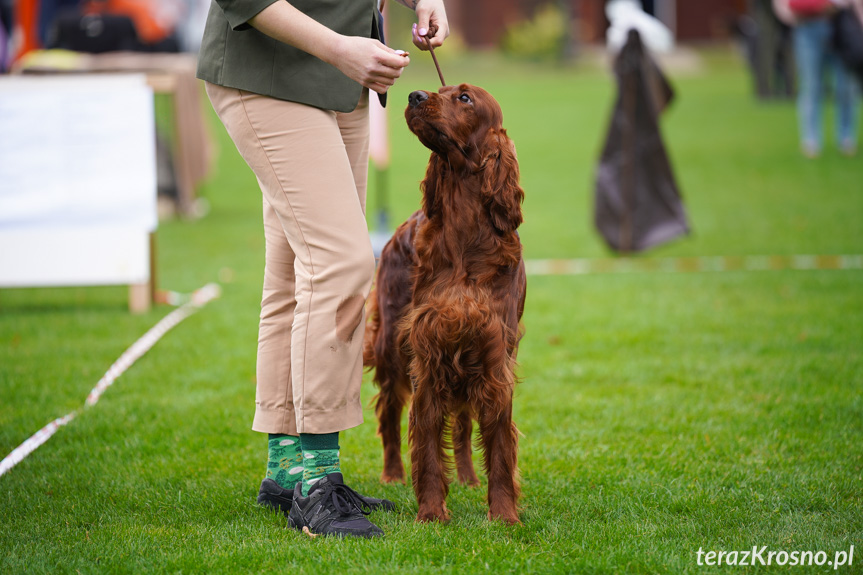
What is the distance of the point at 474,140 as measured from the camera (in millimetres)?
2820

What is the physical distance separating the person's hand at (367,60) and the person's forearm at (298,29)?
0.8 inches

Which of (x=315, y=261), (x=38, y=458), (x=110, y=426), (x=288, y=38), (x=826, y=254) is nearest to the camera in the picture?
(x=288, y=38)

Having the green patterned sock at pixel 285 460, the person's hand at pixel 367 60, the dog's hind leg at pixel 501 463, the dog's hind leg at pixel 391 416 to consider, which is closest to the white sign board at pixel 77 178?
the dog's hind leg at pixel 391 416

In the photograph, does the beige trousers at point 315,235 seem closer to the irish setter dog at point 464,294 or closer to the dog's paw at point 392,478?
the irish setter dog at point 464,294

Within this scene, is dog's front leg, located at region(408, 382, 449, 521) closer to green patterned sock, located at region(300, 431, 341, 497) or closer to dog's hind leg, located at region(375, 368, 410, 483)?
green patterned sock, located at region(300, 431, 341, 497)

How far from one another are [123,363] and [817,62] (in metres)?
9.82

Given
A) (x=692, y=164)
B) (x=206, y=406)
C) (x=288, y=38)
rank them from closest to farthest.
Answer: (x=288, y=38) → (x=206, y=406) → (x=692, y=164)

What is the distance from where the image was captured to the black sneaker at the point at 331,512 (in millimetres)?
2834

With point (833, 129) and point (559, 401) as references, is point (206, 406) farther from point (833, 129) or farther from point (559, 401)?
point (833, 129)

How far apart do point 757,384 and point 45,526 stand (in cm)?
323

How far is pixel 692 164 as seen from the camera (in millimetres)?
13086

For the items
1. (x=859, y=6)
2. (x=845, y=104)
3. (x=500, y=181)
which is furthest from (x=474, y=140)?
(x=845, y=104)

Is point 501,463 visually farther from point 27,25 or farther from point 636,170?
point 27,25

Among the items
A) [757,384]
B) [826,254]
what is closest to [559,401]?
[757,384]
